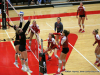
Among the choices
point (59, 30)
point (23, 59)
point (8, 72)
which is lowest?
point (8, 72)

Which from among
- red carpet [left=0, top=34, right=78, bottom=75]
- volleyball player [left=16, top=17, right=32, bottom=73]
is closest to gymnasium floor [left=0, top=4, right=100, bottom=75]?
red carpet [left=0, top=34, right=78, bottom=75]

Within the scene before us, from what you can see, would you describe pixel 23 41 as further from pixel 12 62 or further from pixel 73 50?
pixel 73 50

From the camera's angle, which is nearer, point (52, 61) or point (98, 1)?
point (52, 61)

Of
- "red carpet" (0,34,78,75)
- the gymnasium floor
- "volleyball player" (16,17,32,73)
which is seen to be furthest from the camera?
Result: the gymnasium floor

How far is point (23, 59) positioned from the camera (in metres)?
6.36

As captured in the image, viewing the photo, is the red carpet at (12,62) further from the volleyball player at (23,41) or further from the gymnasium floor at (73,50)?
the volleyball player at (23,41)

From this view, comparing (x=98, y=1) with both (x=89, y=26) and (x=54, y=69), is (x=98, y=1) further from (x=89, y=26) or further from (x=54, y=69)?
(x=54, y=69)

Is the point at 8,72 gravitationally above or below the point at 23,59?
below

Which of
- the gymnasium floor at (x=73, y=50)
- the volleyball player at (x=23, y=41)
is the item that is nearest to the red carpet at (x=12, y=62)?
the gymnasium floor at (x=73, y=50)

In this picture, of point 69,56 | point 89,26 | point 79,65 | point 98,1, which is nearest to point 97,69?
point 79,65

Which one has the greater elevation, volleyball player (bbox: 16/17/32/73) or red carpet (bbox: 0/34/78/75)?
volleyball player (bbox: 16/17/32/73)

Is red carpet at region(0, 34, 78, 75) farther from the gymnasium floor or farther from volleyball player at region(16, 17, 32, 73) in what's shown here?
volleyball player at region(16, 17, 32, 73)

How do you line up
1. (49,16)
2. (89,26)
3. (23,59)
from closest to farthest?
(23,59)
(89,26)
(49,16)

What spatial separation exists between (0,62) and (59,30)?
10.3 feet
